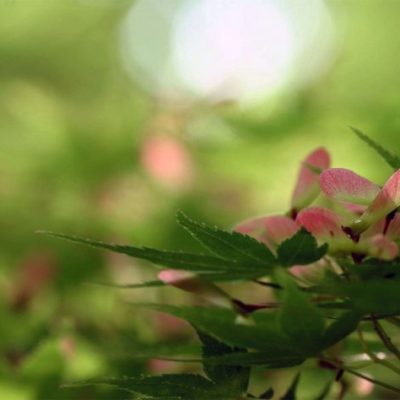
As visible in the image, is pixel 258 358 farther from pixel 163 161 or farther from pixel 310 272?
pixel 163 161

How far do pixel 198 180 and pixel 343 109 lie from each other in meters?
0.28

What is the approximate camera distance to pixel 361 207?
0.42 metres

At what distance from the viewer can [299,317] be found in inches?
13.2

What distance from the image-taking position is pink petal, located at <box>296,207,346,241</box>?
383 millimetres

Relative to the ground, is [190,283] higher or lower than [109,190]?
higher

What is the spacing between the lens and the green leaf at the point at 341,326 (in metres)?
0.34

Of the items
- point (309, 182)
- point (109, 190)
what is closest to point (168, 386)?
point (309, 182)

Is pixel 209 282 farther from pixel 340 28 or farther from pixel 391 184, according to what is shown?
pixel 340 28

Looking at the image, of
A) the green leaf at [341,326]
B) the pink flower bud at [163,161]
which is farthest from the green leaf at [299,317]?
the pink flower bud at [163,161]

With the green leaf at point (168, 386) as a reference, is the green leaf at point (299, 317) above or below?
above

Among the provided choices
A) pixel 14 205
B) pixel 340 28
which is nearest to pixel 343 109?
pixel 14 205

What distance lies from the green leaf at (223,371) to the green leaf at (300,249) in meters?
0.05

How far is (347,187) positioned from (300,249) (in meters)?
0.04

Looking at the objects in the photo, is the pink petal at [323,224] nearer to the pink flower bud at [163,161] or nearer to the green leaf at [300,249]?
the green leaf at [300,249]
